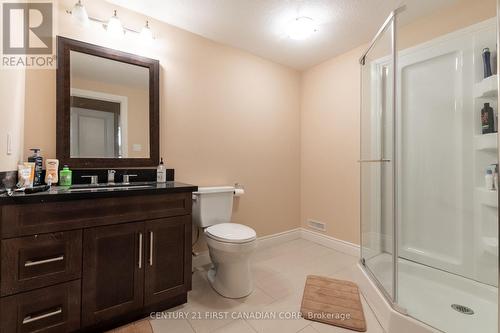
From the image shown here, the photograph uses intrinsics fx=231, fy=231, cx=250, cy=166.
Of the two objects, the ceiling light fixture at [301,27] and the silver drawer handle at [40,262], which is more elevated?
the ceiling light fixture at [301,27]

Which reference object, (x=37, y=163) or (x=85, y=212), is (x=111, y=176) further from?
(x=85, y=212)

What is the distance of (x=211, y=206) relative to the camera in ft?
6.98

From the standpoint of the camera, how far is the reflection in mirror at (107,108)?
172cm

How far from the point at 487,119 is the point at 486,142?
0.17m

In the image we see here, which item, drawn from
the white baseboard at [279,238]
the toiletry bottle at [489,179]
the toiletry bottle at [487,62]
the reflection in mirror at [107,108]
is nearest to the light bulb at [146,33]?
the reflection in mirror at [107,108]

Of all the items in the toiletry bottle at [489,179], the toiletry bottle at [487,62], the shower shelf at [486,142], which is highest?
the toiletry bottle at [487,62]

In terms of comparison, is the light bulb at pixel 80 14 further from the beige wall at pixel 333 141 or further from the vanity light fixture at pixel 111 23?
the beige wall at pixel 333 141

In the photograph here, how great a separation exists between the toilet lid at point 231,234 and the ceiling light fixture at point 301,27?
180 centimetres

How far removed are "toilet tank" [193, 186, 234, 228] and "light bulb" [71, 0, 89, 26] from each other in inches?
59.0

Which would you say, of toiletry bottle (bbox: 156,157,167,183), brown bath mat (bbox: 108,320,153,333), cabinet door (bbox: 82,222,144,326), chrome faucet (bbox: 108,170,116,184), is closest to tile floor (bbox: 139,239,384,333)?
brown bath mat (bbox: 108,320,153,333)

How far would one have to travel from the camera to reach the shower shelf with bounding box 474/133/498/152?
1613 mm

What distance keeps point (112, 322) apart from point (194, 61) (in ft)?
7.12

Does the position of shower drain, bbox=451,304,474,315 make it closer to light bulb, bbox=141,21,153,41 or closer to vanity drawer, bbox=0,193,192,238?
vanity drawer, bbox=0,193,192,238

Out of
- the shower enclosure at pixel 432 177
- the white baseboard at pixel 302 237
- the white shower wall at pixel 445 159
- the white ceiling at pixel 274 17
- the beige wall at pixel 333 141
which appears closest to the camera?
the shower enclosure at pixel 432 177
